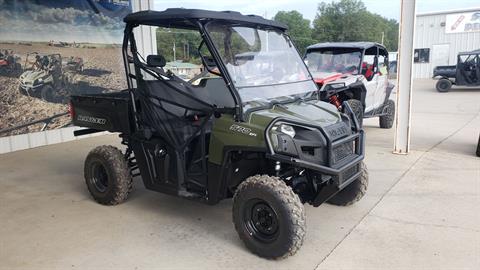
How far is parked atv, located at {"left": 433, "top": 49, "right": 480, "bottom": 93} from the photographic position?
1761cm

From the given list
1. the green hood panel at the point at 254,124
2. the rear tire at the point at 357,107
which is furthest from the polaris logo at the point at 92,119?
the rear tire at the point at 357,107

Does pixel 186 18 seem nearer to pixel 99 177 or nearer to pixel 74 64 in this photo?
pixel 99 177

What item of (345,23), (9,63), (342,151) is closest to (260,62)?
(342,151)

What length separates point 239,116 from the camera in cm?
353

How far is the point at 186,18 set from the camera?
363cm

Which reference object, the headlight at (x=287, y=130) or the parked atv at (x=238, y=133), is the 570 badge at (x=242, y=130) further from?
the headlight at (x=287, y=130)

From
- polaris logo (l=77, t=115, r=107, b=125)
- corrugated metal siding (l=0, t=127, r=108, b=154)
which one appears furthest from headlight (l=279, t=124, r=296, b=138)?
corrugated metal siding (l=0, t=127, r=108, b=154)

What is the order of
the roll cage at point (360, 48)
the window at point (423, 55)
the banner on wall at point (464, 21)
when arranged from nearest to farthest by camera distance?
the roll cage at point (360, 48)
the banner on wall at point (464, 21)
the window at point (423, 55)

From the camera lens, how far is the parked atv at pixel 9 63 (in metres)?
7.62

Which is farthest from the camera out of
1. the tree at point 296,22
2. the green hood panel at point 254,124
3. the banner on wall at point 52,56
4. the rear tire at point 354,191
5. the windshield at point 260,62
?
the tree at point 296,22

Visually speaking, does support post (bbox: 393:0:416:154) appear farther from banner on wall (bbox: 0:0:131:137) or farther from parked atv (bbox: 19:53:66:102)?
parked atv (bbox: 19:53:66:102)

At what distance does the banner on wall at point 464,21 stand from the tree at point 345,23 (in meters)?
13.1

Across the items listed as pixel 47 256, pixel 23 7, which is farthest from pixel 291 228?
pixel 23 7

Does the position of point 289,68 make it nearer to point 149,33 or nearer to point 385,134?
point 385,134
